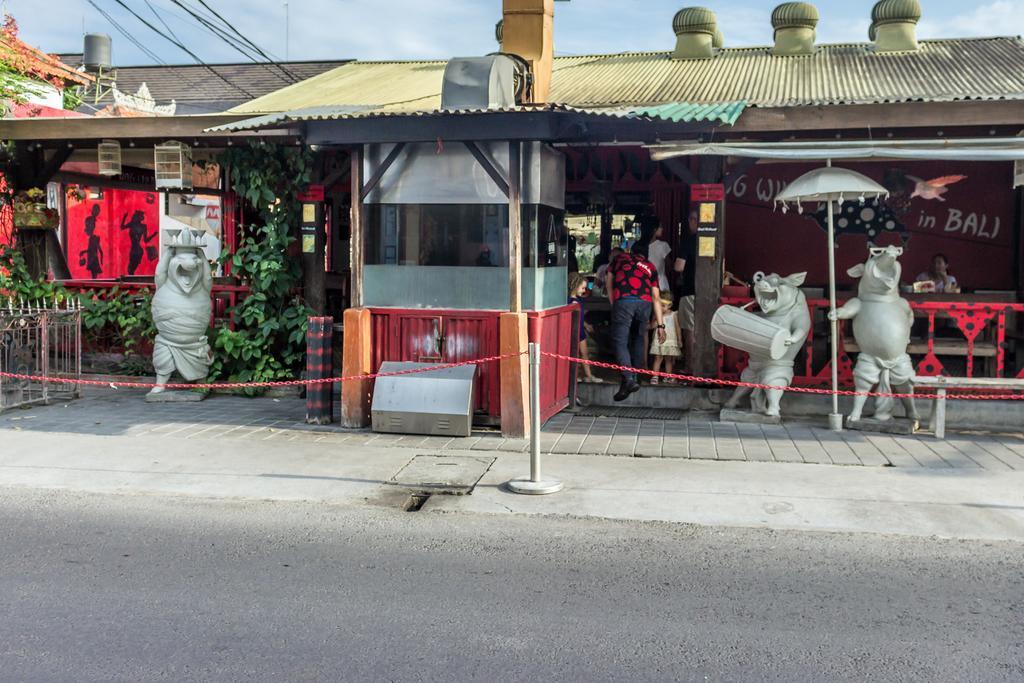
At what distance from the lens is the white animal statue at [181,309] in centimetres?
1052

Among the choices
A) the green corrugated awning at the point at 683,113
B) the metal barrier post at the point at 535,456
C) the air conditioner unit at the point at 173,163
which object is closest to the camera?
the metal barrier post at the point at 535,456

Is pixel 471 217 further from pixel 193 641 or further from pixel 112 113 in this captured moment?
pixel 112 113

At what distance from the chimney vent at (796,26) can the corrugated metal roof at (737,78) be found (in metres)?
0.19

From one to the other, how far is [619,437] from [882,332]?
269cm

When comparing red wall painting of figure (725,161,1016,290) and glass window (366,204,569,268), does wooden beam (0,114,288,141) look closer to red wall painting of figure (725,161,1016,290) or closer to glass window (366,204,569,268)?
glass window (366,204,569,268)

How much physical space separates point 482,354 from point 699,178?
3.09 meters

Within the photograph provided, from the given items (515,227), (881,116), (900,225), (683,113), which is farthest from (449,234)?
(900,225)

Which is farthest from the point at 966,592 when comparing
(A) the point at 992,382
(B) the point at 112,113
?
(B) the point at 112,113

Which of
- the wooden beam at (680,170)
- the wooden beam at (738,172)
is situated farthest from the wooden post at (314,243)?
the wooden beam at (738,172)

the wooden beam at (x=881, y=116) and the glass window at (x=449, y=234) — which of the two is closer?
the wooden beam at (x=881, y=116)

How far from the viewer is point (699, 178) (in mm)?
9750

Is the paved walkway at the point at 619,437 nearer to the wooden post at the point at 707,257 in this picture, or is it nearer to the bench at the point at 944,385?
the bench at the point at 944,385

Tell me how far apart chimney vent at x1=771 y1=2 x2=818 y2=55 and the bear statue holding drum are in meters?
6.95

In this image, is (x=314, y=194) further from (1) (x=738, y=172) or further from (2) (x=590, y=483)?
(2) (x=590, y=483)
